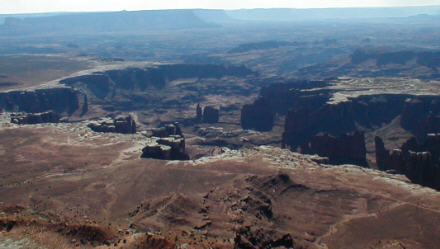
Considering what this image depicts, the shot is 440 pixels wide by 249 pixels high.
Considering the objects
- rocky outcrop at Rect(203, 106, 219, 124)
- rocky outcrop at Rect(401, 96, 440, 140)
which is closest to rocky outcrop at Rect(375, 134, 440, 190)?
rocky outcrop at Rect(401, 96, 440, 140)

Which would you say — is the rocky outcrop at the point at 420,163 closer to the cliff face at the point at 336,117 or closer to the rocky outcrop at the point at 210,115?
the cliff face at the point at 336,117

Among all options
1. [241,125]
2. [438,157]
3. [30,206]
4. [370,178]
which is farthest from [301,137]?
[30,206]

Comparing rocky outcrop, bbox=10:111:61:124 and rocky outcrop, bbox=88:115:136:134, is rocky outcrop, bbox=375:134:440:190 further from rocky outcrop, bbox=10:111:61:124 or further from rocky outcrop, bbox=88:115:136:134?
rocky outcrop, bbox=10:111:61:124

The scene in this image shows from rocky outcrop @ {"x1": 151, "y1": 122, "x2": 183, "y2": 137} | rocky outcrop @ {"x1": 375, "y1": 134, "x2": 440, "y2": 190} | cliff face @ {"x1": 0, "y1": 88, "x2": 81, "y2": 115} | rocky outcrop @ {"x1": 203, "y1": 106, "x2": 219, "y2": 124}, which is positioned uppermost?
rocky outcrop @ {"x1": 375, "y1": 134, "x2": 440, "y2": 190}

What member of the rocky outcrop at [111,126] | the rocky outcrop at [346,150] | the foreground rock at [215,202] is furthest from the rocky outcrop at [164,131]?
the rocky outcrop at [346,150]

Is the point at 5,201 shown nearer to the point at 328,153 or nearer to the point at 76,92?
the point at 328,153

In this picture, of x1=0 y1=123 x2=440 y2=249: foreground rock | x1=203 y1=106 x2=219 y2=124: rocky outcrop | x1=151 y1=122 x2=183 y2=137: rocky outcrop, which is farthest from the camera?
x1=203 y1=106 x2=219 y2=124: rocky outcrop
